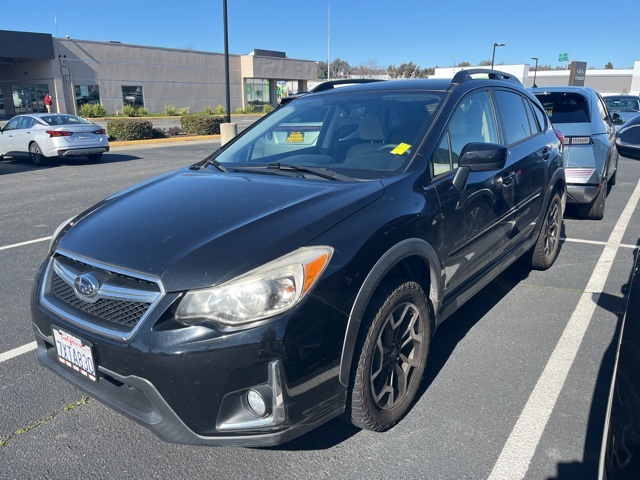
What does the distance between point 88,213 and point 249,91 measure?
46.6m

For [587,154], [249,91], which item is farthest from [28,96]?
[587,154]

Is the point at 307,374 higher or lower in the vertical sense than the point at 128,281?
lower

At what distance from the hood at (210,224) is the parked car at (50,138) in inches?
475

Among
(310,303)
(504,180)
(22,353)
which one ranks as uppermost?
(504,180)

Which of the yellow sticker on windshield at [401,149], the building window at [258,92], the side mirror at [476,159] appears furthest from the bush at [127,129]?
the building window at [258,92]

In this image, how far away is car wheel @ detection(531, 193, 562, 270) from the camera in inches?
194

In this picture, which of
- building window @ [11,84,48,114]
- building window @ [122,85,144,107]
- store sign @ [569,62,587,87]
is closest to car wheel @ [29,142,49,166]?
building window @ [11,84,48,114]

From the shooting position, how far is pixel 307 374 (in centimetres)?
213

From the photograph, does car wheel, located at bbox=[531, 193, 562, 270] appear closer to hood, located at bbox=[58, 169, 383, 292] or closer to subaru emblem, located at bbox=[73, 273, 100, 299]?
hood, located at bbox=[58, 169, 383, 292]

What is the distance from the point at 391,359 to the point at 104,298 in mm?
1422

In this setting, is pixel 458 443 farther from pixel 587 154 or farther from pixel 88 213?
pixel 587 154

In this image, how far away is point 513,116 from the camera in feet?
14.4

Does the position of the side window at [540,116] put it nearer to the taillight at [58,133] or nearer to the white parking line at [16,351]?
the white parking line at [16,351]

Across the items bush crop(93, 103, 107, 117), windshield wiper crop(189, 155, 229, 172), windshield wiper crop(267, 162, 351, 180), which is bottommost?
bush crop(93, 103, 107, 117)
